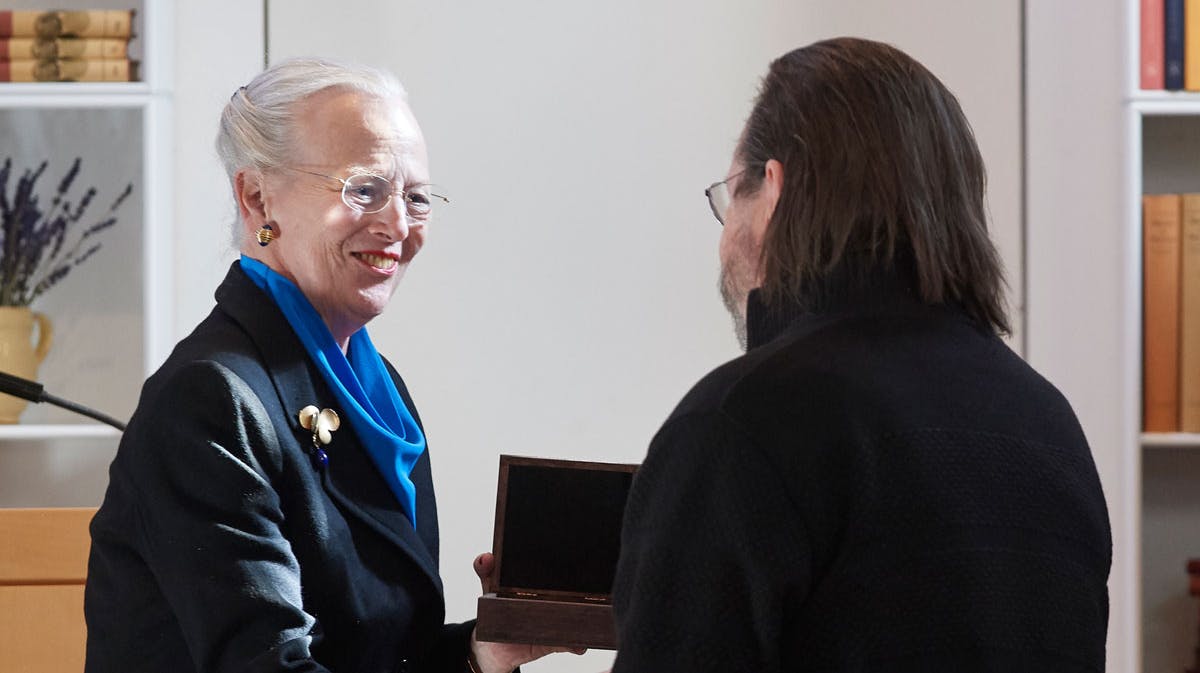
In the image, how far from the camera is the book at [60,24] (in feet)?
8.70

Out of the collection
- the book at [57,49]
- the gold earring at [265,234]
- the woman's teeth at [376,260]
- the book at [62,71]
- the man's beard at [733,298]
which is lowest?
the man's beard at [733,298]

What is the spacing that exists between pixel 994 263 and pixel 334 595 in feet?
2.59

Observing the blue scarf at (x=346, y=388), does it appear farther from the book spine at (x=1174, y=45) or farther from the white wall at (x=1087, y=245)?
the book spine at (x=1174, y=45)

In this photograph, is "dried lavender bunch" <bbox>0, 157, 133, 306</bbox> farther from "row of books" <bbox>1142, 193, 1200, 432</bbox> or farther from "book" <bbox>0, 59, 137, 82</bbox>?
"row of books" <bbox>1142, 193, 1200, 432</bbox>

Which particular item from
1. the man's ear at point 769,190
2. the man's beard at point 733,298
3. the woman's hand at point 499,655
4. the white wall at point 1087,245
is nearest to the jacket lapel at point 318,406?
the woman's hand at point 499,655

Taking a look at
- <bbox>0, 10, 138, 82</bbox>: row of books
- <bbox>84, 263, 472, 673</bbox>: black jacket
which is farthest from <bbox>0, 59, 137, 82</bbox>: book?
<bbox>84, 263, 472, 673</bbox>: black jacket

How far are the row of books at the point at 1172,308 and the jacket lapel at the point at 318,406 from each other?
1538 mm

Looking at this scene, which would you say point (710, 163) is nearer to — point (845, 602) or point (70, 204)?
point (70, 204)

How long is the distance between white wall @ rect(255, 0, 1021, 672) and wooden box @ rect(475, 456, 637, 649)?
1197mm

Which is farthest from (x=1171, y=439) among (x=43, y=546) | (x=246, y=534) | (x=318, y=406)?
(x=43, y=546)

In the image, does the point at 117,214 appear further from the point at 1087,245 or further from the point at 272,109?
the point at 1087,245

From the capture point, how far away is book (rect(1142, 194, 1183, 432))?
2547mm

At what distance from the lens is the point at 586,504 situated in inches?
63.6

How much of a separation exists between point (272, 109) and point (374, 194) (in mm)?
163
